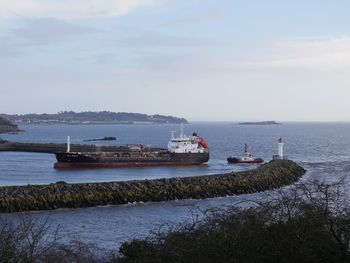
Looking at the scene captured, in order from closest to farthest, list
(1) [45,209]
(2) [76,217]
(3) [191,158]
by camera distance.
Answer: (2) [76,217] < (1) [45,209] < (3) [191,158]

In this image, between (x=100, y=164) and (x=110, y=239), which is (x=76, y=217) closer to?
(x=110, y=239)

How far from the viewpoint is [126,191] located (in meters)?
29.9

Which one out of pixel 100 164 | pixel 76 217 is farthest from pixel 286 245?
pixel 100 164

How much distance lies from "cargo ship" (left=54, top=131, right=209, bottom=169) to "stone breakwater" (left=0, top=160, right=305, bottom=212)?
1768 cm

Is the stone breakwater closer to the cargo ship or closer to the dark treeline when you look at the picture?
the cargo ship

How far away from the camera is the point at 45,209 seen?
26.7 m

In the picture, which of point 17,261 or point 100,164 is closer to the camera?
point 17,261

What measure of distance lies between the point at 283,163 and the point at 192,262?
3870 cm

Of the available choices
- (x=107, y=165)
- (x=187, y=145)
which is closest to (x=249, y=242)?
(x=107, y=165)

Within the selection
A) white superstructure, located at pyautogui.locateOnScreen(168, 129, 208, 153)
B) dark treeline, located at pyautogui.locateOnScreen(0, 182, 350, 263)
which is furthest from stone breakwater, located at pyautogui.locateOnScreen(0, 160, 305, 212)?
white superstructure, located at pyautogui.locateOnScreen(168, 129, 208, 153)

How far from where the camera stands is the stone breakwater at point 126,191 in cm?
2691

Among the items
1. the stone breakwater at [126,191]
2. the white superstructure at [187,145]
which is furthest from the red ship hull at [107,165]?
the stone breakwater at [126,191]

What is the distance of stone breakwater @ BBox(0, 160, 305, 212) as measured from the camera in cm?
2691

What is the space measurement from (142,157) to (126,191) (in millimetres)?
24608
